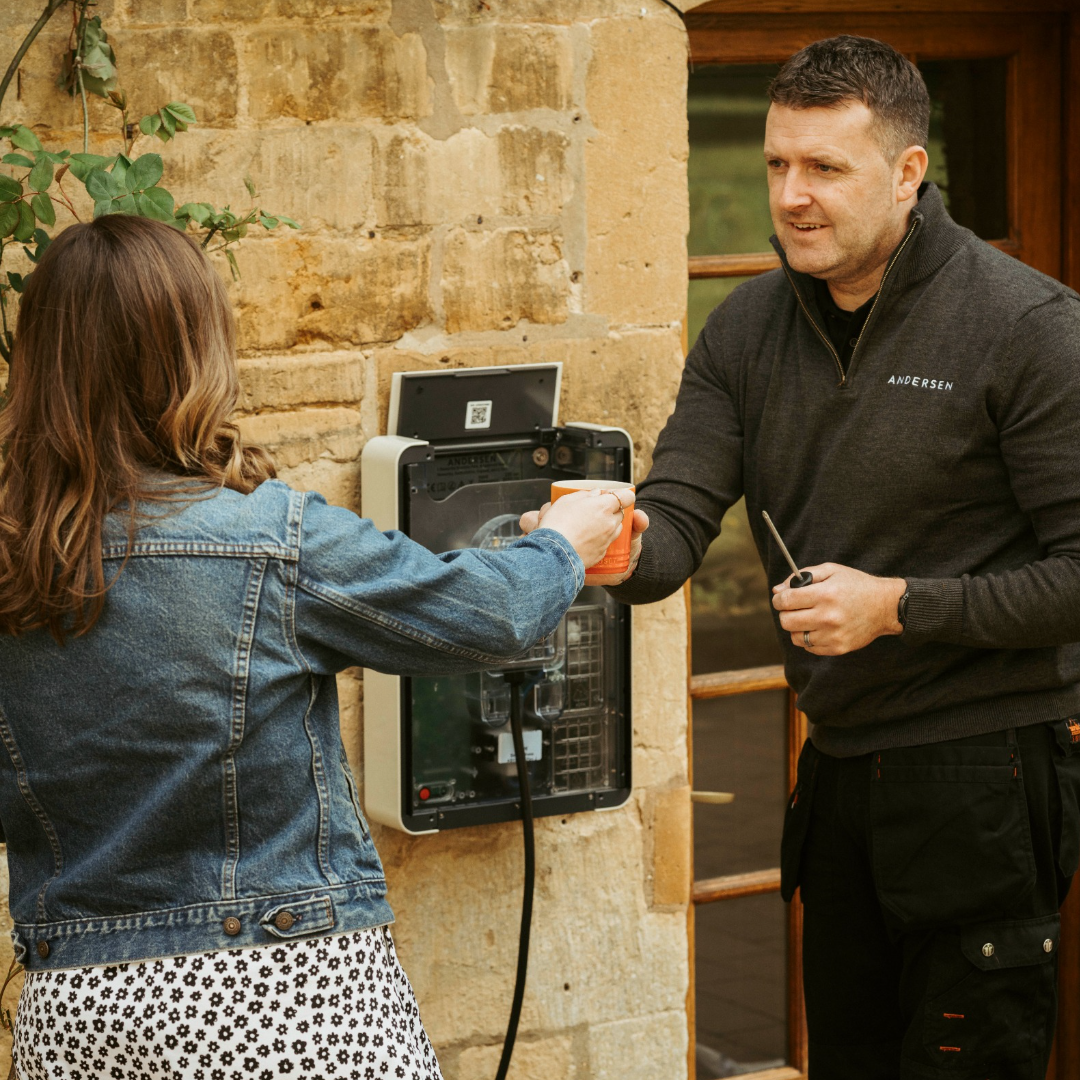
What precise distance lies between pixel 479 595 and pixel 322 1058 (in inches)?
21.4

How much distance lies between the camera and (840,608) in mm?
2051

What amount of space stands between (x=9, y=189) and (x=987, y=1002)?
1866 mm

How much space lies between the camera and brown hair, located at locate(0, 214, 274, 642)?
1.51 metres

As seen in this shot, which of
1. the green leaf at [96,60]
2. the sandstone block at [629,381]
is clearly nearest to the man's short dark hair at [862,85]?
the sandstone block at [629,381]

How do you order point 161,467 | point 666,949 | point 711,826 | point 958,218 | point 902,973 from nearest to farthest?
point 161,467 → point 902,973 → point 666,949 → point 958,218 → point 711,826

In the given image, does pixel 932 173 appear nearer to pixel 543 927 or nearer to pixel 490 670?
pixel 490 670

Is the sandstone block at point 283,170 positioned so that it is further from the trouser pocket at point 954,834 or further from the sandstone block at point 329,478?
the trouser pocket at point 954,834

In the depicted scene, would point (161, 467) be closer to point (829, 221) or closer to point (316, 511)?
point (316, 511)

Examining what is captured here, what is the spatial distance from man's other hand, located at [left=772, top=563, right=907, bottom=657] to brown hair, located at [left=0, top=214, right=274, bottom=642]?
2.89 ft

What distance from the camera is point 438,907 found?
2.71 meters

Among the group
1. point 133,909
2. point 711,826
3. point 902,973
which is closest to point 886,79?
point 902,973

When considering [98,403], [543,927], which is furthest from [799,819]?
[98,403]

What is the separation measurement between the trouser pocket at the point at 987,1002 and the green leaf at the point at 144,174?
5.36 feet

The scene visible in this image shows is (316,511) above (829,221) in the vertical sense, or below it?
below
